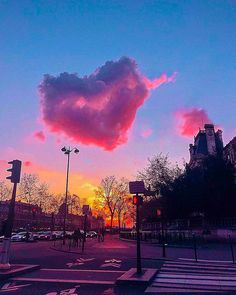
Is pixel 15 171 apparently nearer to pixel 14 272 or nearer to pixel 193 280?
pixel 14 272

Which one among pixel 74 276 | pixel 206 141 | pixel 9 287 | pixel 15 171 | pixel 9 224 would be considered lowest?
pixel 9 287

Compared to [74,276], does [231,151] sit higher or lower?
higher

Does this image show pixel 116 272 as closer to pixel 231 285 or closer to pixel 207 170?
pixel 231 285

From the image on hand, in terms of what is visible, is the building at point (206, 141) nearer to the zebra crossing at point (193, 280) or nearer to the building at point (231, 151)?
the building at point (231, 151)

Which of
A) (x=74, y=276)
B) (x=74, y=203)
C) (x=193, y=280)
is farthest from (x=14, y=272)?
(x=74, y=203)

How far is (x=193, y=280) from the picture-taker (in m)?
11.2

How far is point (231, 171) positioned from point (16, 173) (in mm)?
34949

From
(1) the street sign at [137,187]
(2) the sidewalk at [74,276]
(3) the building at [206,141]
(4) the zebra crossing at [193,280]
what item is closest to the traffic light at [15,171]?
(2) the sidewalk at [74,276]

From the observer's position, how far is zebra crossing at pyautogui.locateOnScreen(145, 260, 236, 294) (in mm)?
9641

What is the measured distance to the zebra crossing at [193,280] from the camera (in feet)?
31.6

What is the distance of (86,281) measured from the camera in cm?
1095

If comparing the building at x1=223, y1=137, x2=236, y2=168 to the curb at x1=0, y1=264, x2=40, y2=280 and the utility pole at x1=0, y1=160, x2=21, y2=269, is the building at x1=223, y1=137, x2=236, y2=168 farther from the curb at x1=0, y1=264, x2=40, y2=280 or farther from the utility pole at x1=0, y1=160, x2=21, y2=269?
the curb at x1=0, y1=264, x2=40, y2=280

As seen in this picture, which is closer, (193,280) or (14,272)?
(193,280)

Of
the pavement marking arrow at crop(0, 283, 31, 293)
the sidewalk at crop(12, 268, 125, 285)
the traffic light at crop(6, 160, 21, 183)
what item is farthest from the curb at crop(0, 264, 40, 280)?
the traffic light at crop(6, 160, 21, 183)
